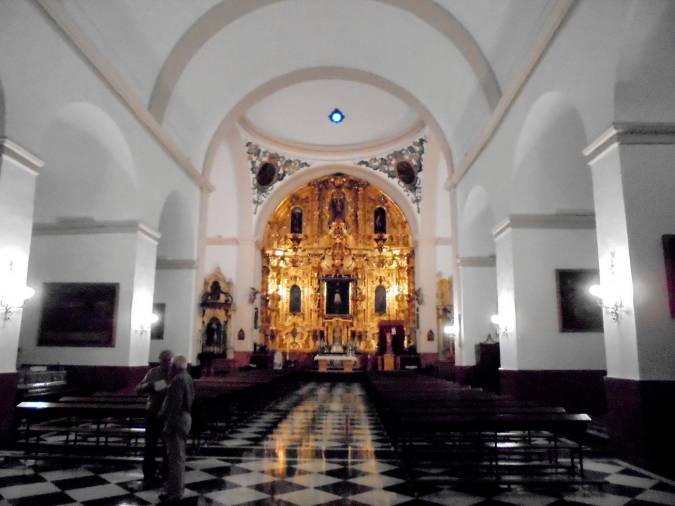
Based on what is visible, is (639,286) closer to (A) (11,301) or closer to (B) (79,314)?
(A) (11,301)

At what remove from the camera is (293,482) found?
15.7ft

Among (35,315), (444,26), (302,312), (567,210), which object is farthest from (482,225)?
(302,312)

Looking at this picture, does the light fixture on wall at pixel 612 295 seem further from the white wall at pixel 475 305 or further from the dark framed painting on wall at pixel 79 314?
the dark framed painting on wall at pixel 79 314

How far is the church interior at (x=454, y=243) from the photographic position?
5.12 metres

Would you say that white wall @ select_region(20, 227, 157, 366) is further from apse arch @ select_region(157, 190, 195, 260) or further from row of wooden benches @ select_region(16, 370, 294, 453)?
apse arch @ select_region(157, 190, 195, 260)

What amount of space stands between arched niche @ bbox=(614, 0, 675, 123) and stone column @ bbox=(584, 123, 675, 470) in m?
0.19

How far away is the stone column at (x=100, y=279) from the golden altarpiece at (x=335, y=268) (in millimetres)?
12123

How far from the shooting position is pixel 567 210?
30.0ft

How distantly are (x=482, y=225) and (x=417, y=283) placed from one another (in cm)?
876

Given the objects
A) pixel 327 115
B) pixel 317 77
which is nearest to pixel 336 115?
pixel 327 115

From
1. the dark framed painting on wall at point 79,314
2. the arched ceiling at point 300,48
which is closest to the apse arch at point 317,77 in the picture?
the arched ceiling at point 300,48

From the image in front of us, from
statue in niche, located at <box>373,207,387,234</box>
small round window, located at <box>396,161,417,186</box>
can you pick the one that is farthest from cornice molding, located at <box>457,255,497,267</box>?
statue in niche, located at <box>373,207,387,234</box>

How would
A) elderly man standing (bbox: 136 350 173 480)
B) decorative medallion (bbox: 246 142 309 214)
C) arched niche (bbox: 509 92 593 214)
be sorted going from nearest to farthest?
elderly man standing (bbox: 136 350 173 480) < arched niche (bbox: 509 92 593 214) < decorative medallion (bbox: 246 142 309 214)

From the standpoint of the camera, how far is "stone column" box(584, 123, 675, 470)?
5.12 metres
